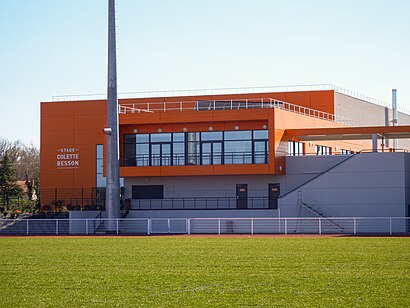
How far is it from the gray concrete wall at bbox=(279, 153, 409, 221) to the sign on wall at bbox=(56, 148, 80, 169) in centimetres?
2499

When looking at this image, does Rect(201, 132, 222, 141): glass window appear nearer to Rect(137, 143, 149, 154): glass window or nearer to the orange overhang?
Rect(137, 143, 149, 154): glass window

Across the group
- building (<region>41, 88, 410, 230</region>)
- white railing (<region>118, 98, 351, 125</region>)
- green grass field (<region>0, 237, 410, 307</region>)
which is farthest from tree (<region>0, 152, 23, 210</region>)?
green grass field (<region>0, 237, 410, 307</region>)

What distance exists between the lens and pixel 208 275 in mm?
23031

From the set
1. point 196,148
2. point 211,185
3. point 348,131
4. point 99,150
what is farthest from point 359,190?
point 99,150

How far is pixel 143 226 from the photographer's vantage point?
5238 cm

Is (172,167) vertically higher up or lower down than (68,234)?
higher up

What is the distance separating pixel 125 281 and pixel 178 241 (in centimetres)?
1857

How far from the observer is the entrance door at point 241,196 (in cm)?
5650

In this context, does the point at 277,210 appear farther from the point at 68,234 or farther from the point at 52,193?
the point at 52,193

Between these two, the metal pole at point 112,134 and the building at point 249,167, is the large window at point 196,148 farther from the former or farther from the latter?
the metal pole at point 112,134

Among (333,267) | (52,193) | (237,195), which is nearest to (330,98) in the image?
(237,195)

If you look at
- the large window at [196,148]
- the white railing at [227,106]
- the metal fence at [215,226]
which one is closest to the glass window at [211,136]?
the large window at [196,148]

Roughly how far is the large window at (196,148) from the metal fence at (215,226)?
5.85 metres

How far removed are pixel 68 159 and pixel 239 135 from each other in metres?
21.5
